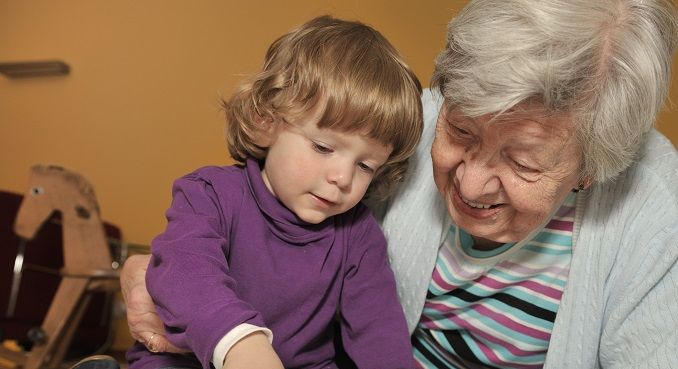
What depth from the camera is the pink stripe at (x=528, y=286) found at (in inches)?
52.4

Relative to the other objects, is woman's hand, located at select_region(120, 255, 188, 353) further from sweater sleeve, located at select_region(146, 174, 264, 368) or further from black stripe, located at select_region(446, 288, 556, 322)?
black stripe, located at select_region(446, 288, 556, 322)

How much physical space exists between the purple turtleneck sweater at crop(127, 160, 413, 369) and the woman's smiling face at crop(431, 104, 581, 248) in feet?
0.70

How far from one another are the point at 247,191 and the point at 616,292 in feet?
2.23

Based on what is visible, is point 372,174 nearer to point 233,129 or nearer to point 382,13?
point 233,129

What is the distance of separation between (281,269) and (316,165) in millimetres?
195

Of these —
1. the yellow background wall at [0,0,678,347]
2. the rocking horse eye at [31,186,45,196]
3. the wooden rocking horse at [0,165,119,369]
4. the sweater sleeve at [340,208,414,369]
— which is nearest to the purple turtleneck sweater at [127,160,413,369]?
the sweater sleeve at [340,208,414,369]

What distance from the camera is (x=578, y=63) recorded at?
1036 millimetres

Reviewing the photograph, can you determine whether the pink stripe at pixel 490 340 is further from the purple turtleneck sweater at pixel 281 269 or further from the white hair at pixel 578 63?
the white hair at pixel 578 63

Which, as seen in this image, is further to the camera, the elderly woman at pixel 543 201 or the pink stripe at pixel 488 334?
the pink stripe at pixel 488 334

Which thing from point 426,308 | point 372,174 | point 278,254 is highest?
point 372,174

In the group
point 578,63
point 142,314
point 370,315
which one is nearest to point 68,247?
point 142,314

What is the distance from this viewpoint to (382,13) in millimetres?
3301

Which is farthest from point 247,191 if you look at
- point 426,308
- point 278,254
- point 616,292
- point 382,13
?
point 382,13

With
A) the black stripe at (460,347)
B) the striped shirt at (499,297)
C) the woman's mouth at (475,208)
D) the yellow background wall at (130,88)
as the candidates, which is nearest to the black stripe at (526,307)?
the striped shirt at (499,297)
